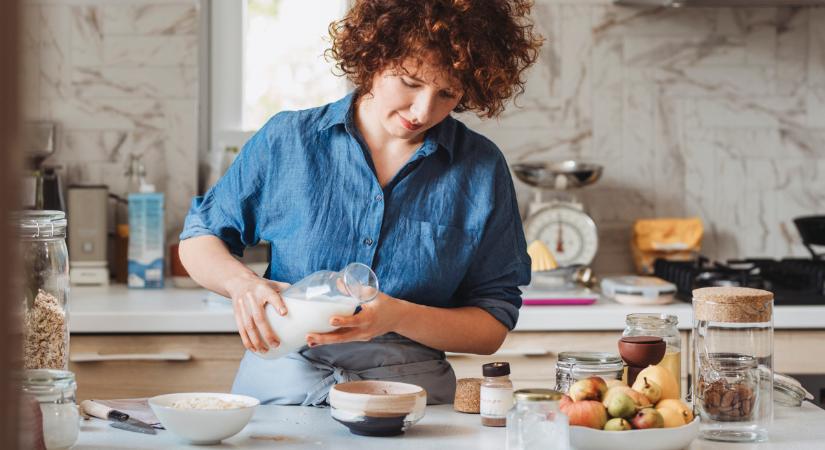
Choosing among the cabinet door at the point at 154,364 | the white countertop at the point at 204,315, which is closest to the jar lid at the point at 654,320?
the white countertop at the point at 204,315

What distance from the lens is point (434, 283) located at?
1797 millimetres

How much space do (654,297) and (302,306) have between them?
1648 mm

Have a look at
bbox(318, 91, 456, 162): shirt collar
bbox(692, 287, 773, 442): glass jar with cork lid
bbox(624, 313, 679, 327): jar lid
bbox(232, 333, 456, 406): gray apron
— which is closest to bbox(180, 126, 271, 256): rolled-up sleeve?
bbox(318, 91, 456, 162): shirt collar

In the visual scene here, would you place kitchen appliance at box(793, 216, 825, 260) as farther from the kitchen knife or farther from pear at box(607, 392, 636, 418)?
the kitchen knife

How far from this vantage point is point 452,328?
1.74m

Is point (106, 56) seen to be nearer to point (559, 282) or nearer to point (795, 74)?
point (559, 282)

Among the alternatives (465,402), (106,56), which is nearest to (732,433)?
(465,402)

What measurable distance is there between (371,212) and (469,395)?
39 centimetres

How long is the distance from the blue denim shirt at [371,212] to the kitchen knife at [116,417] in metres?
0.42

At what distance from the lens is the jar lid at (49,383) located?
123 cm

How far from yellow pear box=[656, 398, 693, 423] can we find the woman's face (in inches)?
23.9

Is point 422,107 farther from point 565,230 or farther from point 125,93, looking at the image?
point 125,93

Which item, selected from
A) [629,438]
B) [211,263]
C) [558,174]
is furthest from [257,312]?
[558,174]

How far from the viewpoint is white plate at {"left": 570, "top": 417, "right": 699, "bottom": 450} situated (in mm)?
1301
